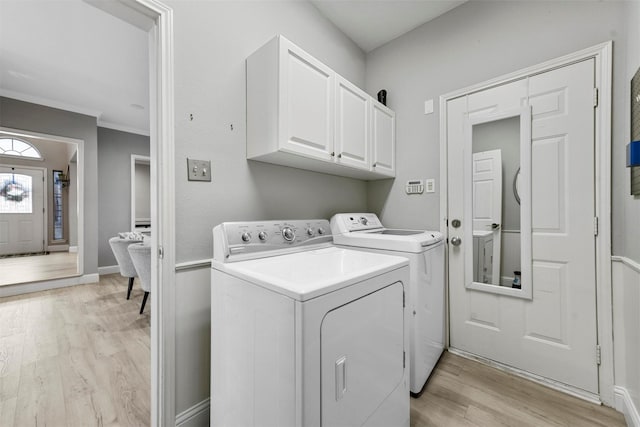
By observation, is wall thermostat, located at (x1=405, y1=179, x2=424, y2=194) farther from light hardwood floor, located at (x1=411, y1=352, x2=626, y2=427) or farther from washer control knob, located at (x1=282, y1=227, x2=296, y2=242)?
light hardwood floor, located at (x1=411, y1=352, x2=626, y2=427)

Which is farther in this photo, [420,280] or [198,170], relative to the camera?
[420,280]

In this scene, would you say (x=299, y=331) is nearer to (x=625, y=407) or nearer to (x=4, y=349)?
(x=625, y=407)

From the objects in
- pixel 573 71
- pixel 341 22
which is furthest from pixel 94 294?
pixel 573 71

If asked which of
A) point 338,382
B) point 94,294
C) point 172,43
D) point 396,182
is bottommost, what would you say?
point 94,294

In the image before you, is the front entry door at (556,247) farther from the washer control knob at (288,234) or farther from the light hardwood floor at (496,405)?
the washer control knob at (288,234)

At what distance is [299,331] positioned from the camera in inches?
29.7

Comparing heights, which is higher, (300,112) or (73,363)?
(300,112)

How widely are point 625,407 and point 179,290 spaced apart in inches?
95.2

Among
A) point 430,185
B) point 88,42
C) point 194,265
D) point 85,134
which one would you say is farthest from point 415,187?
point 85,134

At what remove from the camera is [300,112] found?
4.86ft

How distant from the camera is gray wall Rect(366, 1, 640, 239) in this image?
1493 mm

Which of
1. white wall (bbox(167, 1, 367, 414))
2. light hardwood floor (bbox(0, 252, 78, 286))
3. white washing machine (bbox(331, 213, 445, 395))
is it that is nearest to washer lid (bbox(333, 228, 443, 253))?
white washing machine (bbox(331, 213, 445, 395))

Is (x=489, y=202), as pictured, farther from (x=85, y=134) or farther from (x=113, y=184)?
(x=113, y=184)

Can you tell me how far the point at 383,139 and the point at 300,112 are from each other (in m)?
1.00
